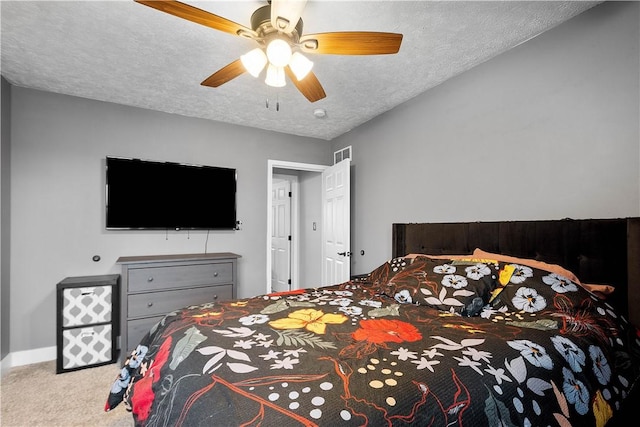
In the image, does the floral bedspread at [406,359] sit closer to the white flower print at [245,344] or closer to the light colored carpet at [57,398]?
the white flower print at [245,344]

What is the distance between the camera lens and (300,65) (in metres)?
1.76

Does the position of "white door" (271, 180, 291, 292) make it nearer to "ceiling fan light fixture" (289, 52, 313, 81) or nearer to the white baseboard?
the white baseboard

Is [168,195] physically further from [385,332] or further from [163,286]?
[385,332]

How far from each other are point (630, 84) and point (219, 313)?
8.25 ft

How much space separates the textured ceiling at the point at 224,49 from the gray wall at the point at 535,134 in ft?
0.54

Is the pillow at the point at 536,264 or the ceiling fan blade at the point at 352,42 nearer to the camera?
the ceiling fan blade at the point at 352,42

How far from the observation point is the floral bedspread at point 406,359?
32.2 inches

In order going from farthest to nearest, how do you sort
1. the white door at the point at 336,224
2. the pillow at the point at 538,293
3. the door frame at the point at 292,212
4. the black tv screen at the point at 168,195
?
the door frame at the point at 292,212 < the white door at the point at 336,224 < the black tv screen at the point at 168,195 < the pillow at the point at 538,293

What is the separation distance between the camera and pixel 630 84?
65.1 inches

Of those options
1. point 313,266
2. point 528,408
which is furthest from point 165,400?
point 313,266

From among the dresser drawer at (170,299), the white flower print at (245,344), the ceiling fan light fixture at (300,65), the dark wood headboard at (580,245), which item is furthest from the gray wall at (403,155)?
the white flower print at (245,344)

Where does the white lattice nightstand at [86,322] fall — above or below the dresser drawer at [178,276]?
below

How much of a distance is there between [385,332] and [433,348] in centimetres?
23

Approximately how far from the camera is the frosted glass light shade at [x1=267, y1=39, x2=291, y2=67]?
1577 mm
